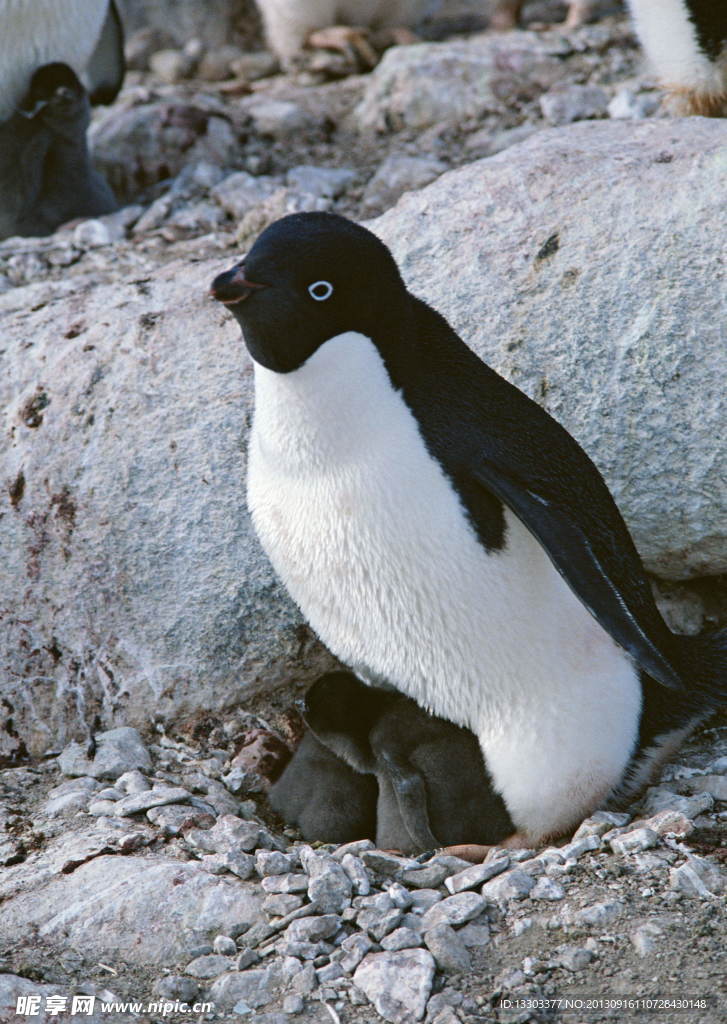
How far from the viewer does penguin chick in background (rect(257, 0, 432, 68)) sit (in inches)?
219

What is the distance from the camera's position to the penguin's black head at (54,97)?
4254 millimetres

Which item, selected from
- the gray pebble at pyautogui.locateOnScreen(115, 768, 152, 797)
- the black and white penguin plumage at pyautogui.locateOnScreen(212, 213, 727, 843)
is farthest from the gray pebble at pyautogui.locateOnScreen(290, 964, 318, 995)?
the gray pebble at pyautogui.locateOnScreen(115, 768, 152, 797)

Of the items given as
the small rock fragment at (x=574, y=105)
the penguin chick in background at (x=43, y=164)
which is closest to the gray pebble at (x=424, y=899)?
the penguin chick in background at (x=43, y=164)

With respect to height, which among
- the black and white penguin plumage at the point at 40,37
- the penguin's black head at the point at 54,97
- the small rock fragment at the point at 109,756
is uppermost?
the black and white penguin plumage at the point at 40,37

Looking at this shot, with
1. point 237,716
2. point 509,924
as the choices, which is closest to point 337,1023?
point 509,924

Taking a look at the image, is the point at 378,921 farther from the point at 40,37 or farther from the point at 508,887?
the point at 40,37

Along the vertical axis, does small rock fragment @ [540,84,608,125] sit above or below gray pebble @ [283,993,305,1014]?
above

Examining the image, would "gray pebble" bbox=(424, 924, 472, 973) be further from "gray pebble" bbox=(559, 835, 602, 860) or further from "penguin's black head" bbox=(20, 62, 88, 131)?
"penguin's black head" bbox=(20, 62, 88, 131)

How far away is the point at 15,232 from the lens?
4.33 metres

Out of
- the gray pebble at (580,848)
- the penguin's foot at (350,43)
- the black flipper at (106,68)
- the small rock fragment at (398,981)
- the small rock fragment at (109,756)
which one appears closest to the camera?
the small rock fragment at (398,981)

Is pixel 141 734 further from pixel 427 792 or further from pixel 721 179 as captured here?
pixel 721 179

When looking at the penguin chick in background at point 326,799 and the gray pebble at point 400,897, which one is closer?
the gray pebble at point 400,897

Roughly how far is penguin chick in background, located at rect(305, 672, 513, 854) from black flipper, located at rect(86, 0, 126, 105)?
11.1 feet

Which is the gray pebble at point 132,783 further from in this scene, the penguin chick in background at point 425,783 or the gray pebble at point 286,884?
the gray pebble at point 286,884
